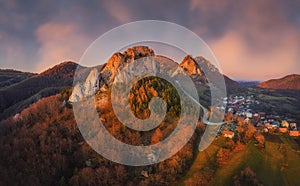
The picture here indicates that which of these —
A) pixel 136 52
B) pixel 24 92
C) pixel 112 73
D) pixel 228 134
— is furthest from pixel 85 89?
pixel 24 92

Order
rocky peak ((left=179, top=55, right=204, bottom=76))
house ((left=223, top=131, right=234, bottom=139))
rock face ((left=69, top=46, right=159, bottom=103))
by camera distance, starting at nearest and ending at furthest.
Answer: house ((left=223, top=131, right=234, bottom=139)) < rock face ((left=69, top=46, right=159, bottom=103)) < rocky peak ((left=179, top=55, right=204, bottom=76))

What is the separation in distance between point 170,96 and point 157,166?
19710mm

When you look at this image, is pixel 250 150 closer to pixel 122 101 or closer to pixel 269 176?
pixel 269 176

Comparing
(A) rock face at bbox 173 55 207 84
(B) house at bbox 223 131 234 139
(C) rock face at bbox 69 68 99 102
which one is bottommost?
(B) house at bbox 223 131 234 139

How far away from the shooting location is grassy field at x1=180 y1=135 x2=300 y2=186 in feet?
112

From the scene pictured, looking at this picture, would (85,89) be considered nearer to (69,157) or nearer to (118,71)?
(118,71)

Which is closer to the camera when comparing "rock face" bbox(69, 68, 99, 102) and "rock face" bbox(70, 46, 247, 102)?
"rock face" bbox(69, 68, 99, 102)

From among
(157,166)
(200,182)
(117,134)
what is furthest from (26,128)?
(200,182)

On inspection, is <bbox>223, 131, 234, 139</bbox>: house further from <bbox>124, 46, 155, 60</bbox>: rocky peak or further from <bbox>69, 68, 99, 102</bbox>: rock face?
<bbox>69, 68, 99, 102</bbox>: rock face

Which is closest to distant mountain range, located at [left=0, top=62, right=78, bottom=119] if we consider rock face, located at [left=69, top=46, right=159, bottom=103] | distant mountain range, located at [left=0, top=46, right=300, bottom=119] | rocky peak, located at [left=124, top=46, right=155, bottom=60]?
distant mountain range, located at [left=0, top=46, right=300, bottom=119]

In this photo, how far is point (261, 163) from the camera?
37.9 m

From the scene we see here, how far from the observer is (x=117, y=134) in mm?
42281

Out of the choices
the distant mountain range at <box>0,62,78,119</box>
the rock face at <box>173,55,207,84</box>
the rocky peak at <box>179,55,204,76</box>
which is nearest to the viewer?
the distant mountain range at <box>0,62,78,119</box>

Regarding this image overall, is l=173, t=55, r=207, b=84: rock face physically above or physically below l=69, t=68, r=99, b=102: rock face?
above
